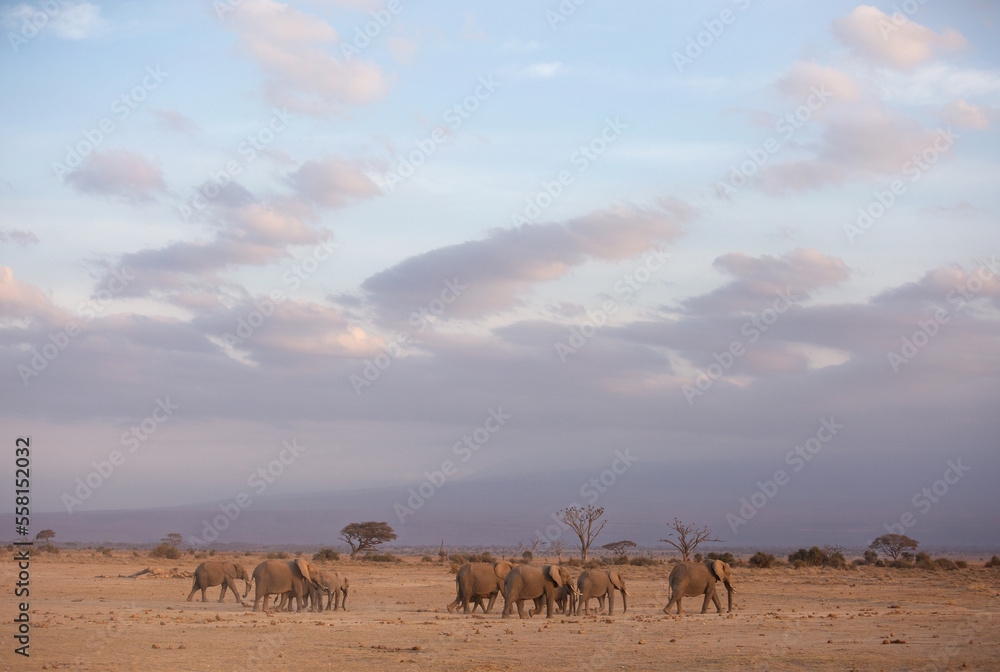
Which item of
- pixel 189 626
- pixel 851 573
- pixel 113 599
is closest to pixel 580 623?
pixel 189 626

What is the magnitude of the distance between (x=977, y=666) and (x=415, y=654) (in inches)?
375

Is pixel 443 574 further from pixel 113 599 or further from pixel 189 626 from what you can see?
pixel 189 626

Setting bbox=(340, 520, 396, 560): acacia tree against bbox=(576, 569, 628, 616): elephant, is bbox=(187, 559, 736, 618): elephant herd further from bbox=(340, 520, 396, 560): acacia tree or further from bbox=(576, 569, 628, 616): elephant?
bbox=(340, 520, 396, 560): acacia tree

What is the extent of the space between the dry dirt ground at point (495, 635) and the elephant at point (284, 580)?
972 mm

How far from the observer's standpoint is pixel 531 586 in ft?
82.1

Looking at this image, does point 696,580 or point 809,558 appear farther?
point 809,558

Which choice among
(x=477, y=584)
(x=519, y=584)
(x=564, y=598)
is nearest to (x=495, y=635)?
(x=519, y=584)

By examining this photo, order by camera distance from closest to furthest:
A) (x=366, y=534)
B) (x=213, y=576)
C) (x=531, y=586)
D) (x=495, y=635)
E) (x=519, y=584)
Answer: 1. (x=495, y=635)
2. (x=519, y=584)
3. (x=531, y=586)
4. (x=213, y=576)
5. (x=366, y=534)

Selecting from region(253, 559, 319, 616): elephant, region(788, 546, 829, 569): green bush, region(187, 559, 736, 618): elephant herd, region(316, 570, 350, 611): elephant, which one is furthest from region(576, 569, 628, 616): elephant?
region(788, 546, 829, 569): green bush

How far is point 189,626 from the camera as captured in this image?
2108 cm

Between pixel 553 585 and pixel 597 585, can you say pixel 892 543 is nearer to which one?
pixel 597 585

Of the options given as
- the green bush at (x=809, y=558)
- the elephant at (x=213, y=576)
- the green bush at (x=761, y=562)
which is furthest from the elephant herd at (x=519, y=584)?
the green bush at (x=809, y=558)

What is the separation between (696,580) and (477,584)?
6117 millimetres

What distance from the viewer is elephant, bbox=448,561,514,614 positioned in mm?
25953
